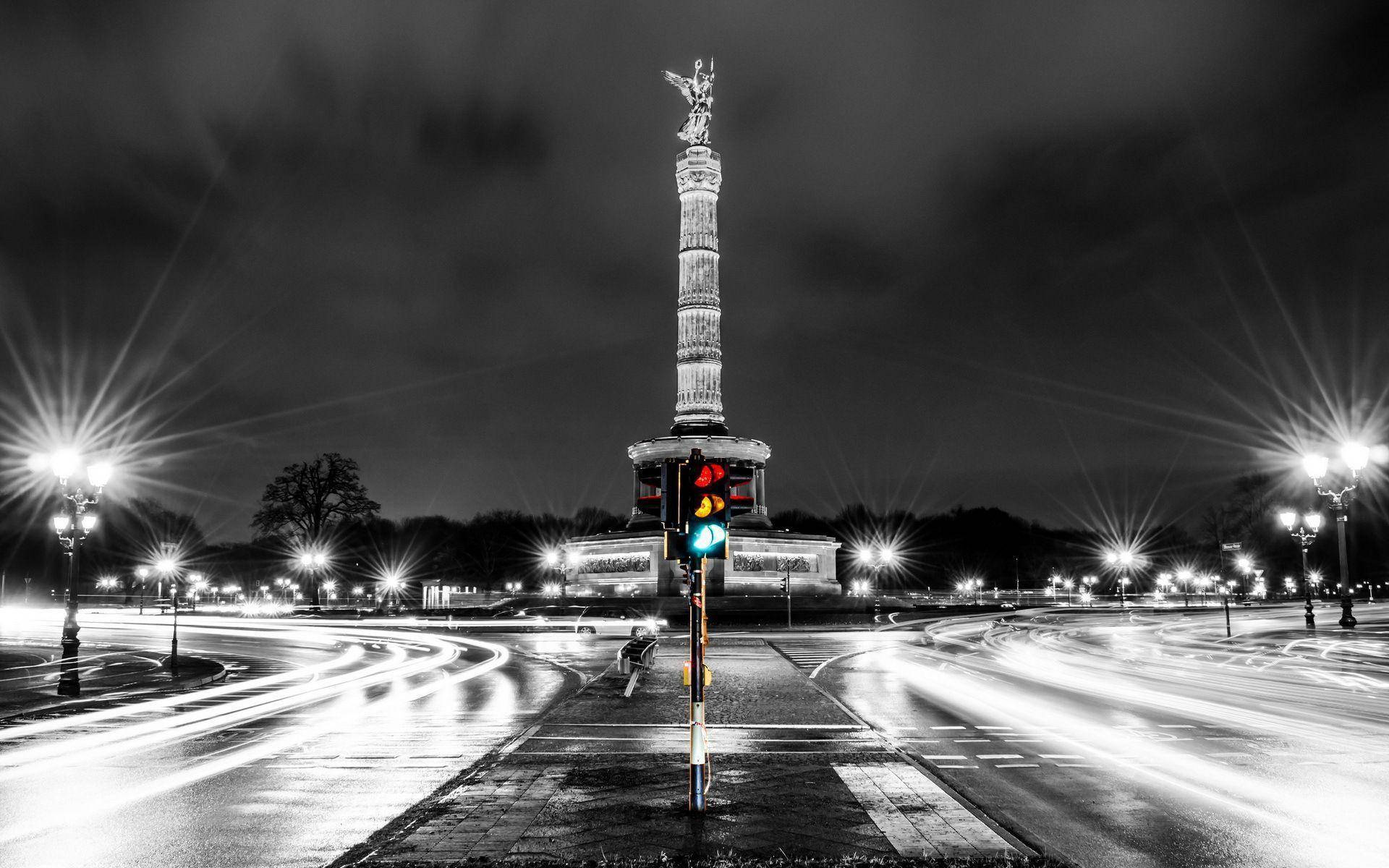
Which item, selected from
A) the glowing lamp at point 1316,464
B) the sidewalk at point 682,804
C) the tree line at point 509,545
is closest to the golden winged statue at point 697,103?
the tree line at point 509,545

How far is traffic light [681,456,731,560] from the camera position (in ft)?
28.0

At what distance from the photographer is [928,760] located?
11.3 m

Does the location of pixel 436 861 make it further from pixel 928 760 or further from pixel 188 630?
pixel 188 630

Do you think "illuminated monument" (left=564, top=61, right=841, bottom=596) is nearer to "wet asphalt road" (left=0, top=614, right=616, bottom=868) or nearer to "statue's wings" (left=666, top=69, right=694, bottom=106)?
"statue's wings" (left=666, top=69, right=694, bottom=106)

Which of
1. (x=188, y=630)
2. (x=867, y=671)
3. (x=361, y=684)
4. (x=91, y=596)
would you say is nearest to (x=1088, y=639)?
(x=867, y=671)

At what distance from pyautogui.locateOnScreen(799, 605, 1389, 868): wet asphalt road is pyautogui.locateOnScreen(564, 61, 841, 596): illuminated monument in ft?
100

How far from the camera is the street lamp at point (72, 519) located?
1917 centimetres

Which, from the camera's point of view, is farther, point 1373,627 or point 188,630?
point 188,630

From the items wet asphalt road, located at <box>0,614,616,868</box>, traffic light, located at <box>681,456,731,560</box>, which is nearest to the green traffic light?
traffic light, located at <box>681,456,731,560</box>

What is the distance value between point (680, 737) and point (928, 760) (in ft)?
11.1

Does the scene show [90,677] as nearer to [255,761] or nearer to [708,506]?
[255,761]

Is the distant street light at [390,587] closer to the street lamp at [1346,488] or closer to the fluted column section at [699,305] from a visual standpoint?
the fluted column section at [699,305]

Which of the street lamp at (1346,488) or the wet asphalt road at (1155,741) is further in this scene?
the street lamp at (1346,488)

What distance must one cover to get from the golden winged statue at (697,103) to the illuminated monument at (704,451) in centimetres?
7
